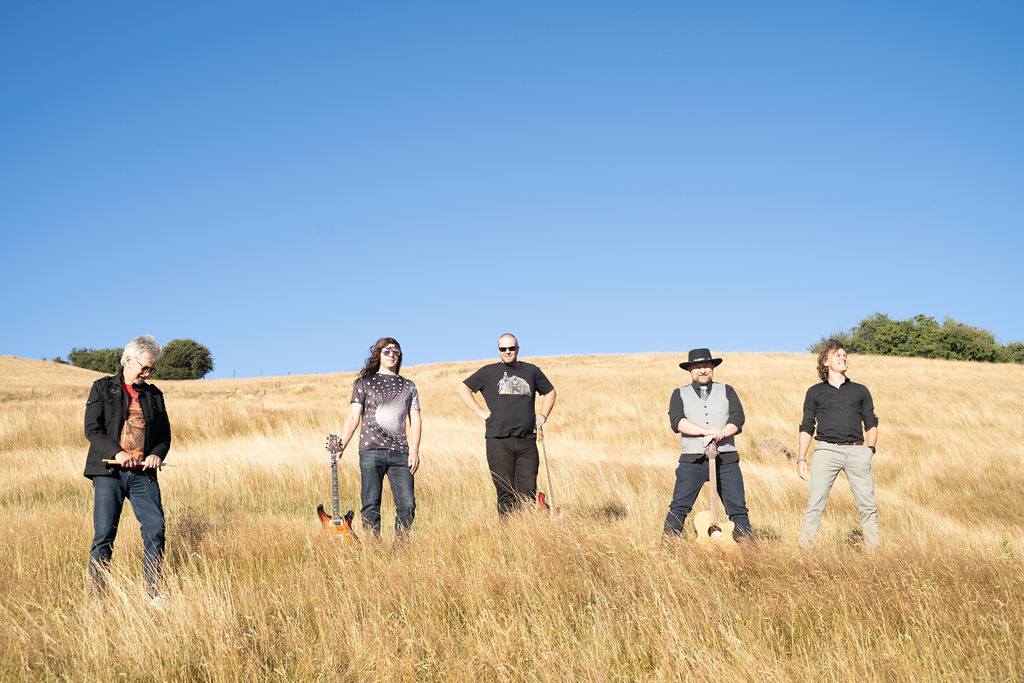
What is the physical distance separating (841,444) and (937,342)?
7468cm

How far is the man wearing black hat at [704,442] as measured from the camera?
6262mm

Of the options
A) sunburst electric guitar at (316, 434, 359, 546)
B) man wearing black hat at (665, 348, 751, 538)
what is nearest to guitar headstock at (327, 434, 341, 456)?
sunburst electric guitar at (316, 434, 359, 546)

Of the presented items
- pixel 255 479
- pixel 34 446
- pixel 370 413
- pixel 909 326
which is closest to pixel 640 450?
pixel 255 479

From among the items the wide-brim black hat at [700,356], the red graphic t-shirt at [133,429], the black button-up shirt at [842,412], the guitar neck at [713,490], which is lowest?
the guitar neck at [713,490]

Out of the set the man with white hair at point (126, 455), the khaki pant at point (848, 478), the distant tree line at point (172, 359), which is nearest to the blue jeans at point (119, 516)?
the man with white hair at point (126, 455)

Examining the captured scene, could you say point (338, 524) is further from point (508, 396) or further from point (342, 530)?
point (508, 396)

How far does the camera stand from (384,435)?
6.36 meters

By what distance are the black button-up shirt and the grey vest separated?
966mm

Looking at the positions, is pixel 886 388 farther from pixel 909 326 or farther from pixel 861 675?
pixel 909 326

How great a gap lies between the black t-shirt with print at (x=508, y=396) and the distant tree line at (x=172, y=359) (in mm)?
93498

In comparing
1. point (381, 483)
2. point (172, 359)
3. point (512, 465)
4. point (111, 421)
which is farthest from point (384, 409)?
point (172, 359)

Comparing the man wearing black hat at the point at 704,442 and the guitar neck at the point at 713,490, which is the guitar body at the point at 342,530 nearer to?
the man wearing black hat at the point at 704,442

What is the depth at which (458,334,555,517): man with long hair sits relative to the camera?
7078 mm

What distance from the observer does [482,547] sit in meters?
5.72
